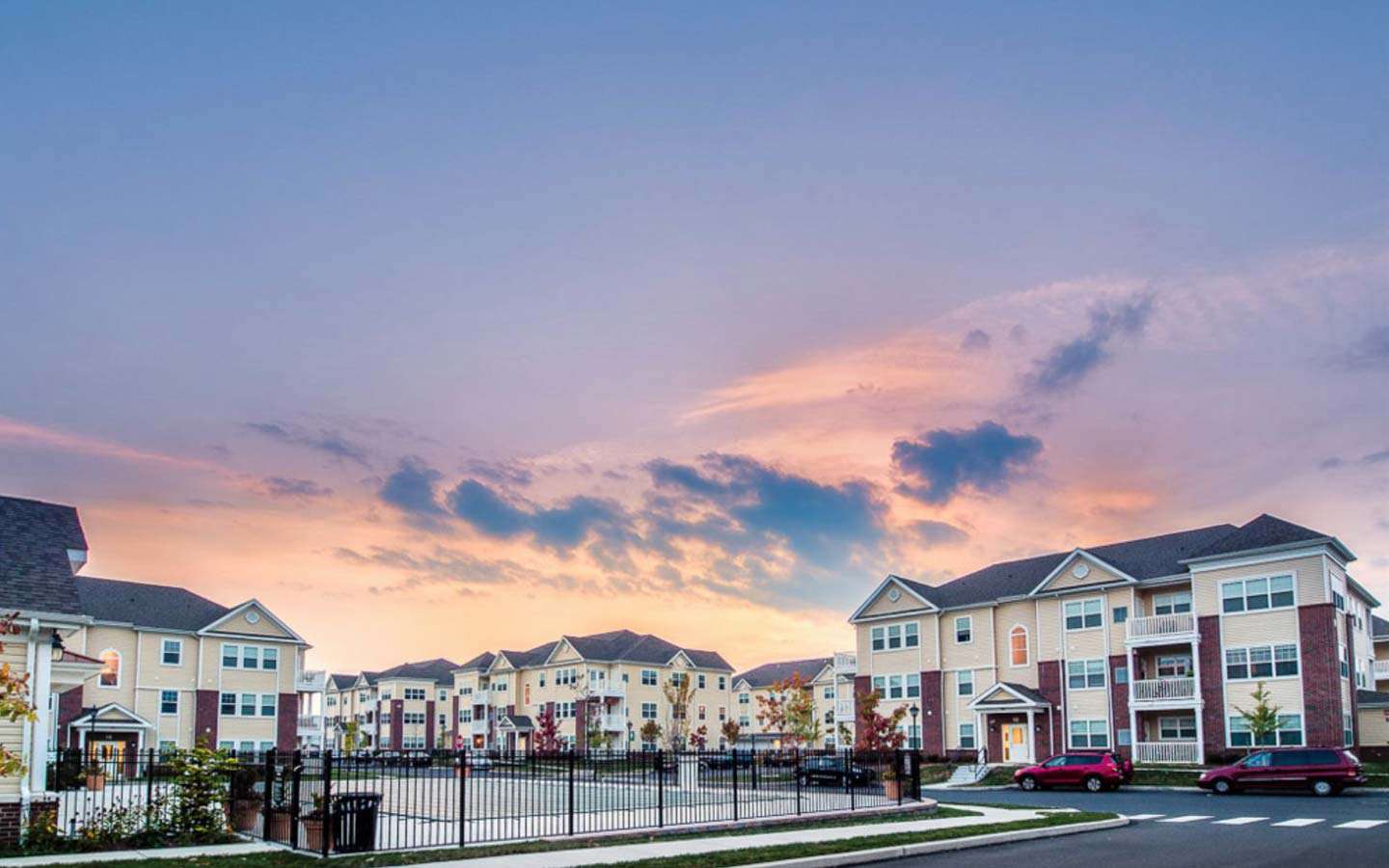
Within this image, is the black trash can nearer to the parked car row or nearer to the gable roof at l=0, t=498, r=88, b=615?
the gable roof at l=0, t=498, r=88, b=615

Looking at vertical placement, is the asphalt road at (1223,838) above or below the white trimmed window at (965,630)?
below

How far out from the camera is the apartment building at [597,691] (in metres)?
98.6

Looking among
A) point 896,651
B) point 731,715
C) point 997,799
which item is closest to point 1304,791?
point 997,799

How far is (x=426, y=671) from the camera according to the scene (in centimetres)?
12406

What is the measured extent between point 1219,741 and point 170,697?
173 ft

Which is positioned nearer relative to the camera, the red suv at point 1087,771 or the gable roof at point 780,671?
the red suv at point 1087,771

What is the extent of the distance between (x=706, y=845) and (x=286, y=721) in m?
53.7

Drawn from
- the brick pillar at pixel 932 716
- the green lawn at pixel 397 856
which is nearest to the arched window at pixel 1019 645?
the brick pillar at pixel 932 716

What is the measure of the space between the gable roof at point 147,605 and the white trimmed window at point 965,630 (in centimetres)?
4083

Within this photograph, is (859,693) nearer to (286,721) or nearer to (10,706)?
(286,721)

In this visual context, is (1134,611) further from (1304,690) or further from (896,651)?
(896,651)

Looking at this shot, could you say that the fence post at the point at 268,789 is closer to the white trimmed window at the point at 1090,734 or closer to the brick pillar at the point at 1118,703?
the brick pillar at the point at 1118,703

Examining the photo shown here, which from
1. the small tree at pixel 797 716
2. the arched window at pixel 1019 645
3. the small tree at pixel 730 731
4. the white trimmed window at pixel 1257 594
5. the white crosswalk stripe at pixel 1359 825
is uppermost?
the white trimmed window at pixel 1257 594

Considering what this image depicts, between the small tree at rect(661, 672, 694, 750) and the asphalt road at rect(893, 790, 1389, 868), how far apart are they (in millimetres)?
63936
